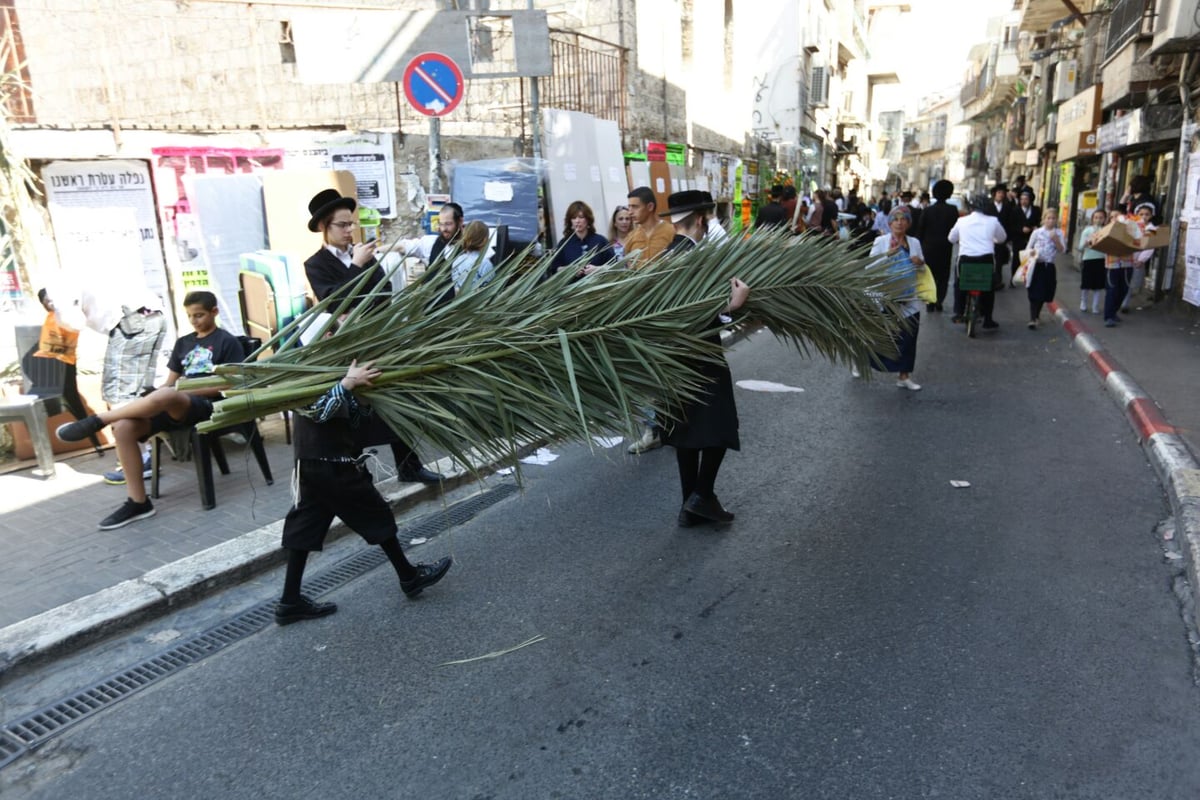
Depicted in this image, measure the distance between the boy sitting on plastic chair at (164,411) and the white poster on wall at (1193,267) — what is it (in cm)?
1080

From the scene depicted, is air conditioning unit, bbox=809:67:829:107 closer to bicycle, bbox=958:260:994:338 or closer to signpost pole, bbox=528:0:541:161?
bicycle, bbox=958:260:994:338

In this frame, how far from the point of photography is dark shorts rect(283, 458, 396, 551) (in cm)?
338

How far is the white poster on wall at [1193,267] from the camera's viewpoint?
9.71 m

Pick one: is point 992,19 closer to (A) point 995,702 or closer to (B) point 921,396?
(B) point 921,396

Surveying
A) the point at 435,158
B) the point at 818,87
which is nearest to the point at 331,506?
the point at 435,158

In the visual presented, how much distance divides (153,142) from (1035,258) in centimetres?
1014

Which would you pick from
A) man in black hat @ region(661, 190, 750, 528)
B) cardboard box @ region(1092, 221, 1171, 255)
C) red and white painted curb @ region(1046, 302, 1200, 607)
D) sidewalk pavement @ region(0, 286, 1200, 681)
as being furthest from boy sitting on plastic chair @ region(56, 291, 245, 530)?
cardboard box @ region(1092, 221, 1171, 255)

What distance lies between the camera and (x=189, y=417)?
4.98 metres

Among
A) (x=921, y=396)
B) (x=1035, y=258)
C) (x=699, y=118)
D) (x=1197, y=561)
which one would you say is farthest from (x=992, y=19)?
(x=1197, y=561)

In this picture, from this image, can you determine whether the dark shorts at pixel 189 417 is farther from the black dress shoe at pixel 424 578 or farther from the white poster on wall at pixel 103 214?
the white poster on wall at pixel 103 214

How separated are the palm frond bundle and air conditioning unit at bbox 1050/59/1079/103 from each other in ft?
73.7

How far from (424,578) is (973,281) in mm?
8423

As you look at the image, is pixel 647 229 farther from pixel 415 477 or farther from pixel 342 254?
pixel 415 477

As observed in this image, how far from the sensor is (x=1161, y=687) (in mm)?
2896
